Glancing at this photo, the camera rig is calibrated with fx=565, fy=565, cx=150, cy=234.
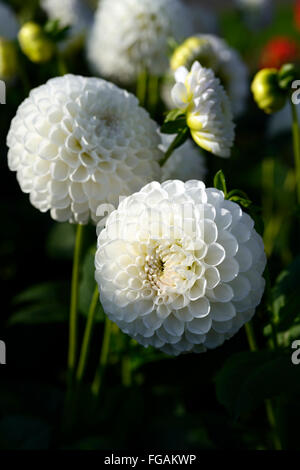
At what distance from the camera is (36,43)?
52.2 inches

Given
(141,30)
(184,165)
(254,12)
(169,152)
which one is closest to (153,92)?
(141,30)

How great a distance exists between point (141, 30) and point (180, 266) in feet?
3.51

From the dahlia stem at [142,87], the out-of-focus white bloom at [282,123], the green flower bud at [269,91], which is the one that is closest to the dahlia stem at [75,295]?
the green flower bud at [269,91]

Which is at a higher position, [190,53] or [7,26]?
[7,26]

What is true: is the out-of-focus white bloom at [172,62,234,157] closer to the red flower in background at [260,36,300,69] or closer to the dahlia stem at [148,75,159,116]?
the dahlia stem at [148,75,159,116]

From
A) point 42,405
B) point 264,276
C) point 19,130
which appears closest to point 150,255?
point 264,276

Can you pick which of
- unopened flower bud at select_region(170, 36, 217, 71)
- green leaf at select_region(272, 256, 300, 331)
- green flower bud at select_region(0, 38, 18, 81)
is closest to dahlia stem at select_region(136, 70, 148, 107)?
unopened flower bud at select_region(170, 36, 217, 71)

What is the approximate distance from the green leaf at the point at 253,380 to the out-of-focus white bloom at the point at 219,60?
70 cm

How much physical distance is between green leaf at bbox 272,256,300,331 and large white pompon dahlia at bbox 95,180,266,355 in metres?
0.23

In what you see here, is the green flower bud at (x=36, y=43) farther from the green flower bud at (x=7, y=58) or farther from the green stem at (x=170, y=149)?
the green stem at (x=170, y=149)

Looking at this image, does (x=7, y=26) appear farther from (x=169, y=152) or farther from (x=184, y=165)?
(x=169, y=152)
